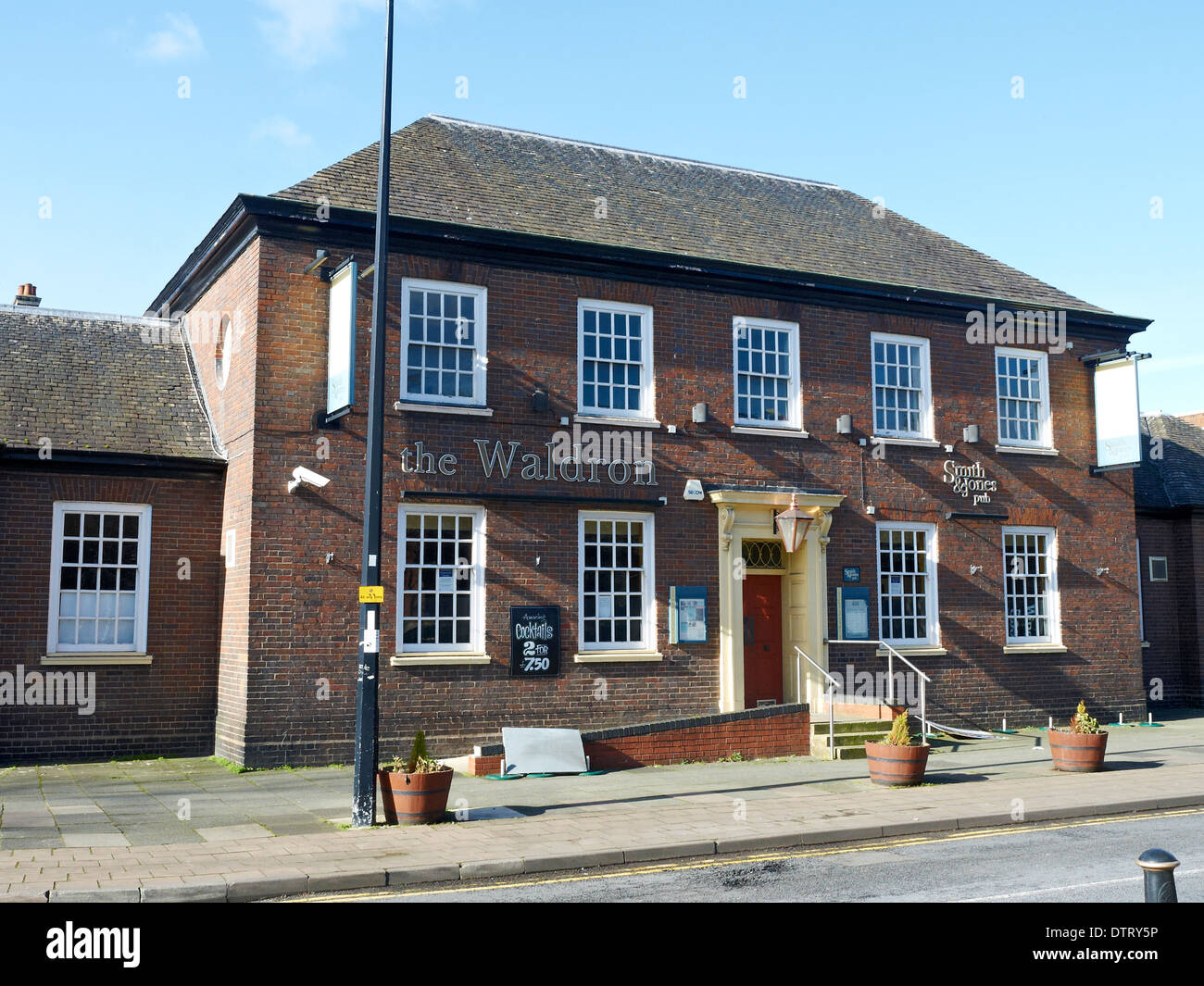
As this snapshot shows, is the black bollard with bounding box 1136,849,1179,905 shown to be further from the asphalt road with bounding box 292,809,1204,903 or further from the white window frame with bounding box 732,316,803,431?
the white window frame with bounding box 732,316,803,431

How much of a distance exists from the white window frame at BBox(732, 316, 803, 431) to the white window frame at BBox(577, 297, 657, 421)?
1.49m

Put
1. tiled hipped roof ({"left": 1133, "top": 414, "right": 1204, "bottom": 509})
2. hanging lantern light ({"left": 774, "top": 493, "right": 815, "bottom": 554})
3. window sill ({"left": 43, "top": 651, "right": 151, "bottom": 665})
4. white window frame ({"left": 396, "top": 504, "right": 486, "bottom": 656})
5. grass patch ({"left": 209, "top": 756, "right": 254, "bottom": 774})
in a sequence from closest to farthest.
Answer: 1. grass patch ({"left": 209, "top": 756, "right": 254, "bottom": 774})
2. window sill ({"left": 43, "top": 651, "right": 151, "bottom": 665})
3. white window frame ({"left": 396, "top": 504, "right": 486, "bottom": 656})
4. hanging lantern light ({"left": 774, "top": 493, "right": 815, "bottom": 554})
5. tiled hipped roof ({"left": 1133, "top": 414, "right": 1204, "bottom": 509})

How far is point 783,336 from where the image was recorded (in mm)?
19125

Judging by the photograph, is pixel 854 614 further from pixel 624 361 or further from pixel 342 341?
pixel 342 341

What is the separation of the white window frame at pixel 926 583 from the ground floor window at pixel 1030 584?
61.6 inches

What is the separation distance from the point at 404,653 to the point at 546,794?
3.66m

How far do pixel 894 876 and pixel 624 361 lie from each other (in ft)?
33.9

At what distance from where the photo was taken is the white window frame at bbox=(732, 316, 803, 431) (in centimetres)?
1850

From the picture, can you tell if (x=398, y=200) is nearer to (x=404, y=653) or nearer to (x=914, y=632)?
(x=404, y=653)

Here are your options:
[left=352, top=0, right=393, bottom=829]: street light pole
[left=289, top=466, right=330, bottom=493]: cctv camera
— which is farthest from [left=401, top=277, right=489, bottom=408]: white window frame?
[left=352, top=0, right=393, bottom=829]: street light pole

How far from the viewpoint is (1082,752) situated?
1491 cm

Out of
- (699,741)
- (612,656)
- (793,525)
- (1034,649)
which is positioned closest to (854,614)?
(793,525)

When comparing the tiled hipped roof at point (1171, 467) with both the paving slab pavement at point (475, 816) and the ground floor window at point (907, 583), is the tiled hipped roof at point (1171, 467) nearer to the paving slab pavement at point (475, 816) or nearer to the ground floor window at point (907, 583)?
the ground floor window at point (907, 583)
